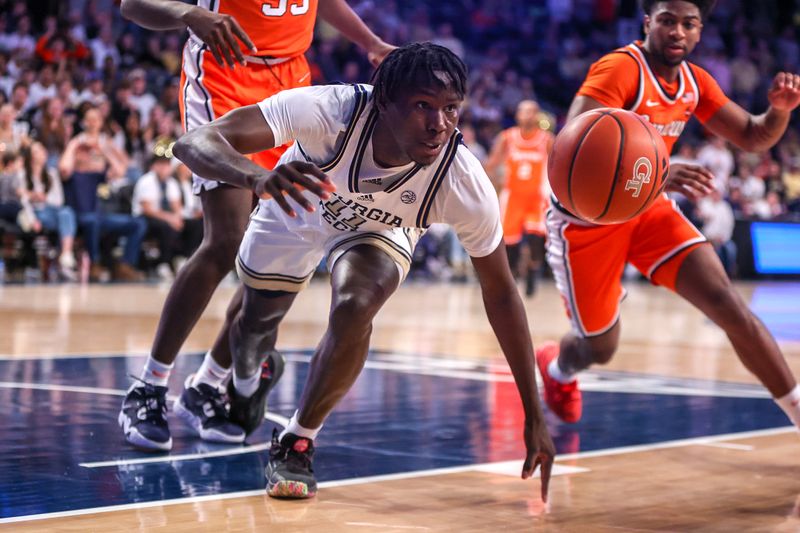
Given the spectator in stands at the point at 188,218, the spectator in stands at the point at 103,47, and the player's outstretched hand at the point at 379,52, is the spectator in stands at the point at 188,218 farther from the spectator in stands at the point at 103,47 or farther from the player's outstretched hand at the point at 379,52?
the player's outstretched hand at the point at 379,52

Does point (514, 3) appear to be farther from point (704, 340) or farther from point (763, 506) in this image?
point (763, 506)

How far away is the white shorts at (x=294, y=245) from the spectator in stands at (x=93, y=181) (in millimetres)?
8829

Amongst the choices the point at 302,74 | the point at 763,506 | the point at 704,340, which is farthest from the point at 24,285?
the point at 763,506

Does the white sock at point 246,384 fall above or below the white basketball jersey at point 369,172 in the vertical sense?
below

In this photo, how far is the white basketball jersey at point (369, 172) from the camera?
352 centimetres

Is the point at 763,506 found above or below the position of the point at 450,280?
above

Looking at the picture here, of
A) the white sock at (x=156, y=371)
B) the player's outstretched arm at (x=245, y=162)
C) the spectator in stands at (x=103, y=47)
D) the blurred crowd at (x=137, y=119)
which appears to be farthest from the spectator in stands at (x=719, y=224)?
the player's outstretched arm at (x=245, y=162)

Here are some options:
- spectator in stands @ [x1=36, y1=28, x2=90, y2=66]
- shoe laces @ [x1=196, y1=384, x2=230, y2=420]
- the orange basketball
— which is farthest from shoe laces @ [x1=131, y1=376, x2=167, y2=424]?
spectator in stands @ [x1=36, y1=28, x2=90, y2=66]

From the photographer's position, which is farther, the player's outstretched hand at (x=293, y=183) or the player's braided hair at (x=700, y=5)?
the player's braided hair at (x=700, y=5)

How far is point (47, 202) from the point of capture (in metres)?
12.3

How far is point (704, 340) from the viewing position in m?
9.26

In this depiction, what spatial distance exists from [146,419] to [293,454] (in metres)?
0.85

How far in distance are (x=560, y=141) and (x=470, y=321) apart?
5863 mm

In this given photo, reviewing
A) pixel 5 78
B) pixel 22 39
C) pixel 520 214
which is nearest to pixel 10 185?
pixel 5 78
